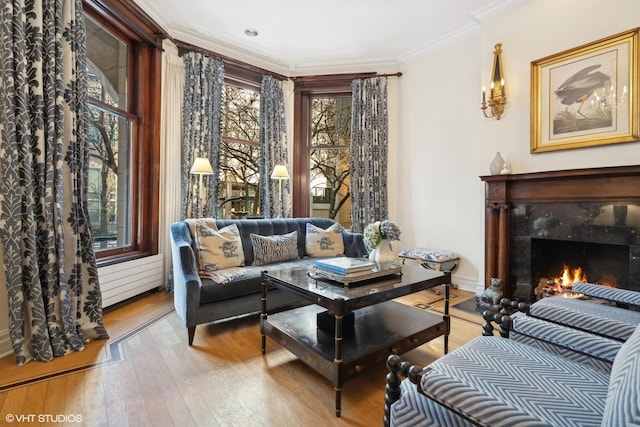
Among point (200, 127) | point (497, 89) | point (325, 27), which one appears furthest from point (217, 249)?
point (497, 89)

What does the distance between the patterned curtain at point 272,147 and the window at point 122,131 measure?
54.5 inches

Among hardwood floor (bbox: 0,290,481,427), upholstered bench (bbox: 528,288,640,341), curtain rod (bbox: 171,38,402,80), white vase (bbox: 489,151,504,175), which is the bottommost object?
hardwood floor (bbox: 0,290,481,427)

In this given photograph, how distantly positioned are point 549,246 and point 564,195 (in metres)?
0.58

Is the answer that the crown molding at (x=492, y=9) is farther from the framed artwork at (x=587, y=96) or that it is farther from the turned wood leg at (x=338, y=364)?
the turned wood leg at (x=338, y=364)

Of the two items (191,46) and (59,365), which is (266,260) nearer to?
(59,365)

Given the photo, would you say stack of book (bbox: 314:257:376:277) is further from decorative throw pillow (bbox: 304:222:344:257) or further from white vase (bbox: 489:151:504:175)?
white vase (bbox: 489:151:504:175)

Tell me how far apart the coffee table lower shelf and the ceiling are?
3.08 m

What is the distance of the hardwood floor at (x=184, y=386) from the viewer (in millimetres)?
1479

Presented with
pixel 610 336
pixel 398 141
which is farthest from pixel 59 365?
pixel 398 141

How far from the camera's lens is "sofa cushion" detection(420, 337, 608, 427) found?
0.75m

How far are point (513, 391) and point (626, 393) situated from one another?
0.30 meters

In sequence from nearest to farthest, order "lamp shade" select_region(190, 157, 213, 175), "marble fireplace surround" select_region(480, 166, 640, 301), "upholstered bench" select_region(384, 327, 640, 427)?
"upholstered bench" select_region(384, 327, 640, 427)
"marble fireplace surround" select_region(480, 166, 640, 301)
"lamp shade" select_region(190, 157, 213, 175)

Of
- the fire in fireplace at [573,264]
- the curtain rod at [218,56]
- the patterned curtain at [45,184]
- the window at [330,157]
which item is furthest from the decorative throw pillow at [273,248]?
the curtain rod at [218,56]

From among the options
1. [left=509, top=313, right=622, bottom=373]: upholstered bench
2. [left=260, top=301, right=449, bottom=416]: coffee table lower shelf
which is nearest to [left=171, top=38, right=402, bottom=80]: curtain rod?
Result: [left=260, top=301, right=449, bottom=416]: coffee table lower shelf
